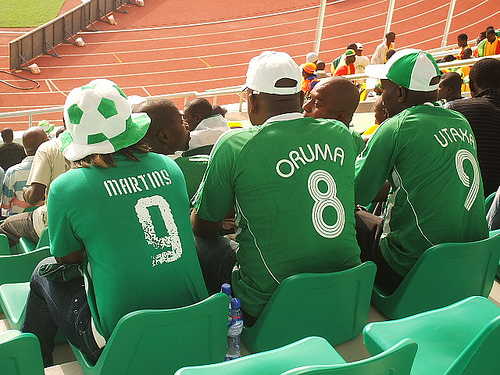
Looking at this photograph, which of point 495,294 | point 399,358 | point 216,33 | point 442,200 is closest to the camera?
point 399,358

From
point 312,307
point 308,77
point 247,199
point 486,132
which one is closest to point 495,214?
point 486,132

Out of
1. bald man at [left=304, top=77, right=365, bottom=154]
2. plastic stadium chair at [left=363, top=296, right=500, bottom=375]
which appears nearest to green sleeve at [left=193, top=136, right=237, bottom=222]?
plastic stadium chair at [left=363, top=296, right=500, bottom=375]

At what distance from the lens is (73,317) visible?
2182 mm

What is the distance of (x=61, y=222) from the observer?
A: 2062mm

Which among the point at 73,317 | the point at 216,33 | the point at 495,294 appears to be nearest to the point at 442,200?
the point at 495,294

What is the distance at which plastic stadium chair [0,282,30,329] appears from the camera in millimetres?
2502

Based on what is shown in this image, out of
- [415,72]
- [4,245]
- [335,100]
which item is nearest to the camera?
[415,72]

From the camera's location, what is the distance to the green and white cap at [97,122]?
213 cm

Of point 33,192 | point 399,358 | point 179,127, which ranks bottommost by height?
point 33,192

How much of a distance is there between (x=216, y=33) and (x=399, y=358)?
1977 cm

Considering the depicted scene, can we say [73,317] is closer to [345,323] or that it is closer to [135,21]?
[345,323]

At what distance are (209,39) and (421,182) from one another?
18.2 metres

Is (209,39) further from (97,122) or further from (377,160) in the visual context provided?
(97,122)

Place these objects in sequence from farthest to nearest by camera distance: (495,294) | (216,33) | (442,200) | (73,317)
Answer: (216,33) → (495,294) → (442,200) → (73,317)
